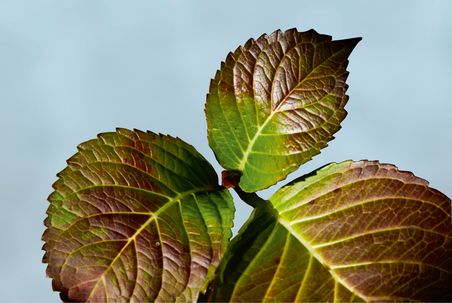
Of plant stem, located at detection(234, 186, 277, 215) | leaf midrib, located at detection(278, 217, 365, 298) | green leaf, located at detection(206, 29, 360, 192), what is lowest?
leaf midrib, located at detection(278, 217, 365, 298)

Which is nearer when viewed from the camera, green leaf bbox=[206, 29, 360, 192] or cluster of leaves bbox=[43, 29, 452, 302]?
cluster of leaves bbox=[43, 29, 452, 302]

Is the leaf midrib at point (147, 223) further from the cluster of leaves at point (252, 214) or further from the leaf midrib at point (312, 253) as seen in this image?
the leaf midrib at point (312, 253)

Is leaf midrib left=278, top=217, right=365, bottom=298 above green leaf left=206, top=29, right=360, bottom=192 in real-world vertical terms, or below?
below

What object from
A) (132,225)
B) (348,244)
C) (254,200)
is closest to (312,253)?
(348,244)

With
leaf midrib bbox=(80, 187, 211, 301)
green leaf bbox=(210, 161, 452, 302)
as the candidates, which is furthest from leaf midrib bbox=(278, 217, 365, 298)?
leaf midrib bbox=(80, 187, 211, 301)

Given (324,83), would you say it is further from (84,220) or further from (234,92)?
(84,220)

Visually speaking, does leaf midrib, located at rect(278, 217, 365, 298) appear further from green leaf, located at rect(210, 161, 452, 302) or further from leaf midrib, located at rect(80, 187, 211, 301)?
leaf midrib, located at rect(80, 187, 211, 301)

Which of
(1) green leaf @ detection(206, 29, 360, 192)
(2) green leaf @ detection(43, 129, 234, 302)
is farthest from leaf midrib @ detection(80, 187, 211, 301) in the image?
(1) green leaf @ detection(206, 29, 360, 192)
